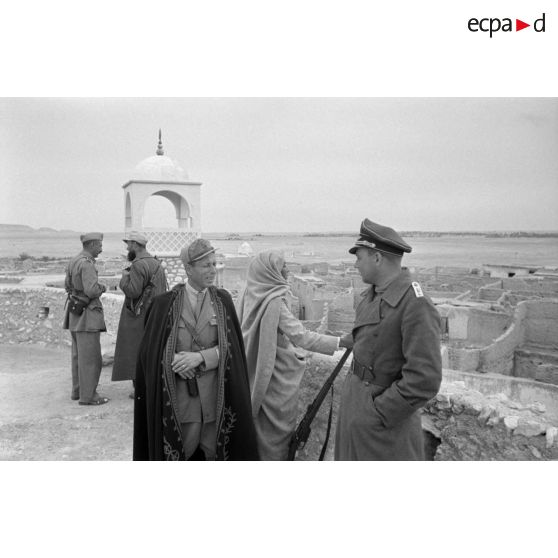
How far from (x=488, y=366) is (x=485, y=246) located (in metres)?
7.29

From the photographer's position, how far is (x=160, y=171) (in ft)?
18.5

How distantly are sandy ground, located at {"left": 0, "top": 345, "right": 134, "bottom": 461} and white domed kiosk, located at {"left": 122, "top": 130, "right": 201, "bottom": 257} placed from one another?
Answer: 1.71 metres

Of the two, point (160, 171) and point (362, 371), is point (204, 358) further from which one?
point (160, 171)

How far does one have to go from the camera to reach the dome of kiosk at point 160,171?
549 centimetres

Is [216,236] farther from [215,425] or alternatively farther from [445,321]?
[445,321]

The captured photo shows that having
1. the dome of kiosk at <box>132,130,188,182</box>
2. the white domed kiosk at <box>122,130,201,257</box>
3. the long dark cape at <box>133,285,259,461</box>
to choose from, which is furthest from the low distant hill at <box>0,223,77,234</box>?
the long dark cape at <box>133,285,259,461</box>

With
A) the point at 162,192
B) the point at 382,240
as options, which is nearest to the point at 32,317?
the point at 162,192

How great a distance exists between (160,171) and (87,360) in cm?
Result: 253

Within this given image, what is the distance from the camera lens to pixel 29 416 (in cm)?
393

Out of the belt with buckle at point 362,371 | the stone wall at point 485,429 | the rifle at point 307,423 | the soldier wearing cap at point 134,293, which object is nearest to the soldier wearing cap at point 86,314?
the soldier wearing cap at point 134,293

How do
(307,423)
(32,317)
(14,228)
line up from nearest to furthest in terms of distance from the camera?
(307,423) → (14,228) → (32,317)

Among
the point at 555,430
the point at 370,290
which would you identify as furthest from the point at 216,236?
the point at 555,430

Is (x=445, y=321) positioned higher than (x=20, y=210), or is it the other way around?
(x=20, y=210)
